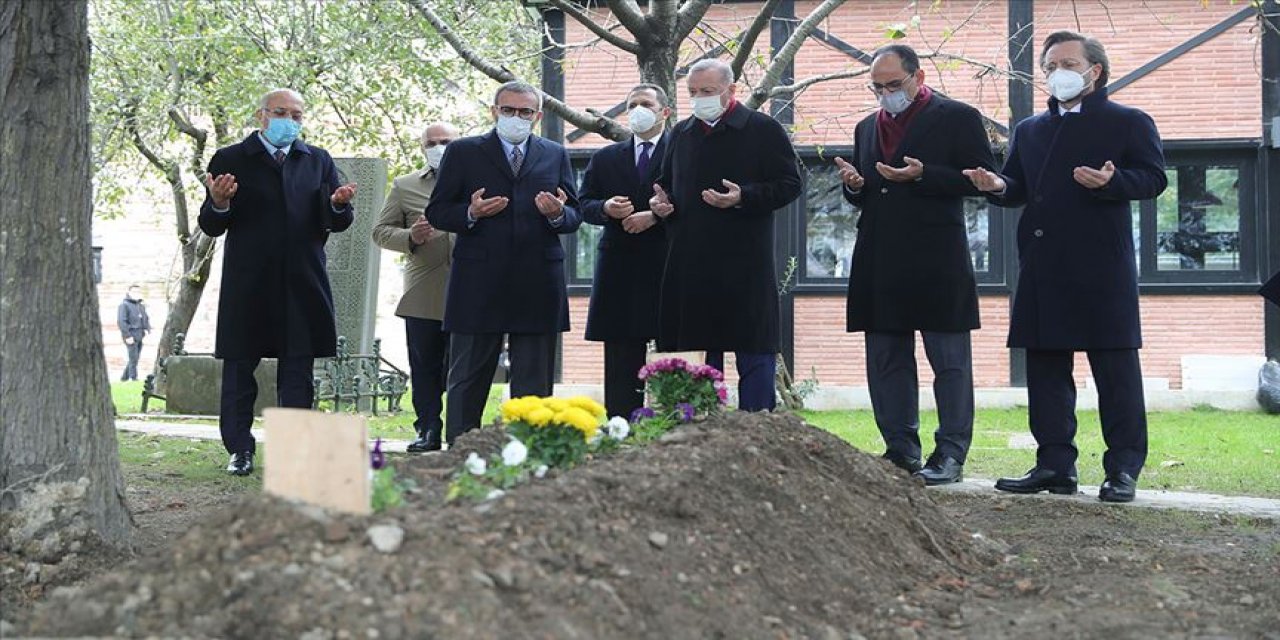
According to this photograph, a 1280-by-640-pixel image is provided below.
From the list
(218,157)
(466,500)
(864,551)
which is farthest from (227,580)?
(218,157)

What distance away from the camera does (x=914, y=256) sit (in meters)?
7.20

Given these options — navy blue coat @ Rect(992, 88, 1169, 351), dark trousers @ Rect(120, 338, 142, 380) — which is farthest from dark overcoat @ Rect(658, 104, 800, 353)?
dark trousers @ Rect(120, 338, 142, 380)

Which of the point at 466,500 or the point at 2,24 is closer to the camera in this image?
the point at 466,500

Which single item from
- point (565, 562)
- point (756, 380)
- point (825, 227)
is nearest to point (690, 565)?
point (565, 562)

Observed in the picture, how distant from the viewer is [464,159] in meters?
7.64

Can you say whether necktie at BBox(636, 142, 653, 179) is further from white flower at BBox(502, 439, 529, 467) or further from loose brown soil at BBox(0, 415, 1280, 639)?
white flower at BBox(502, 439, 529, 467)

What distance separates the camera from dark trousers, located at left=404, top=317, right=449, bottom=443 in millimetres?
9242

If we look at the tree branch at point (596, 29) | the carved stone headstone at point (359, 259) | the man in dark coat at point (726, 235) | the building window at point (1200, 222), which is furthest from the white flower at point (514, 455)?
the building window at point (1200, 222)

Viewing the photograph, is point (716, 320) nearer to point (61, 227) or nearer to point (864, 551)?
point (864, 551)

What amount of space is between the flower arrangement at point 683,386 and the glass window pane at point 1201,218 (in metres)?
10.5

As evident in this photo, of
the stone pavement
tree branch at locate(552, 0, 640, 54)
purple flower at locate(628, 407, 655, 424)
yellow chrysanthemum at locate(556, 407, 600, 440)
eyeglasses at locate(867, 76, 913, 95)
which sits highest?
tree branch at locate(552, 0, 640, 54)

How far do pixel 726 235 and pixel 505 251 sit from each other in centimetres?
111

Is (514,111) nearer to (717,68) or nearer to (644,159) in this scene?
(644,159)

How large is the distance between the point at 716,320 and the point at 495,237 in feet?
3.91
